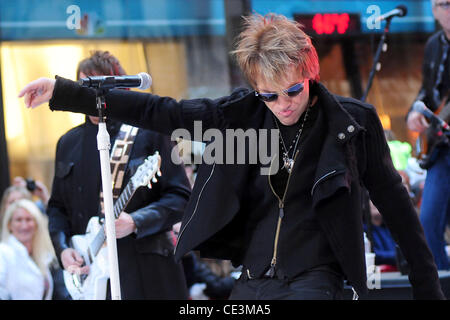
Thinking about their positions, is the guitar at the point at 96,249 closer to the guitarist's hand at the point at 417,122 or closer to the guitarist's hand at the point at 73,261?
the guitarist's hand at the point at 73,261

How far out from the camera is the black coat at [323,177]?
9.45 feet

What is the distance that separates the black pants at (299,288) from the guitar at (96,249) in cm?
114

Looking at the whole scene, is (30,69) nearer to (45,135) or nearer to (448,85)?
(45,135)

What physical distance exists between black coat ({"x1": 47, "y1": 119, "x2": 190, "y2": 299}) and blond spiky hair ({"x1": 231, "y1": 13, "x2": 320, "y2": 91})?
1.29 meters

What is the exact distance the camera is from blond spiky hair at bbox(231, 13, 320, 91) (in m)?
2.83

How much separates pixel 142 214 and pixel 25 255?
2.37 meters

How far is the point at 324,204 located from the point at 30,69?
615 centimetres

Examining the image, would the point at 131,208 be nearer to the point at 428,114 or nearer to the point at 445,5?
the point at 428,114

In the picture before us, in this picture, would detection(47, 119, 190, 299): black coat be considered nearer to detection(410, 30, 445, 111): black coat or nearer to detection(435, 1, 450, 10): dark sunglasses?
detection(410, 30, 445, 111): black coat

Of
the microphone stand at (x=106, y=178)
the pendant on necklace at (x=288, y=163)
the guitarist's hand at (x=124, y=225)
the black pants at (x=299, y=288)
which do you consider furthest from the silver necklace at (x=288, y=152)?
the guitarist's hand at (x=124, y=225)

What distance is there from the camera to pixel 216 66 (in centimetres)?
838

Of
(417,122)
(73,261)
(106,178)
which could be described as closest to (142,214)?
(73,261)

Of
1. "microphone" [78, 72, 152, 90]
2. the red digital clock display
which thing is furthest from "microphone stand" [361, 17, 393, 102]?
"microphone" [78, 72, 152, 90]
